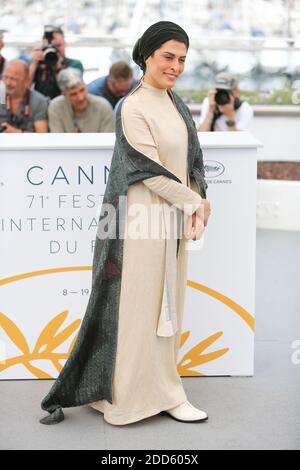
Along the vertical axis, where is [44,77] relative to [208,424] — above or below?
above

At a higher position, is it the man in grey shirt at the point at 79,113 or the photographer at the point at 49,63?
the photographer at the point at 49,63

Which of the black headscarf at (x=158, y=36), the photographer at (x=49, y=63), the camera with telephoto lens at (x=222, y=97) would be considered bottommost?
the black headscarf at (x=158, y=36)

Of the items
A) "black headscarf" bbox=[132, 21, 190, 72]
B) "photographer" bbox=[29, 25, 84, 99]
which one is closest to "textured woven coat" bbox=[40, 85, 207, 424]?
"black headscarf" bbox=[132, 21, 190, 72]

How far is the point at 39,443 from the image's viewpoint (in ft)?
15.9

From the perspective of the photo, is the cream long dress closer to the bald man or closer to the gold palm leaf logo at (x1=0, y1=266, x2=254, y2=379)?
the gold palm leaf logo at (x1=0, y1=266, x2=254, y2=379)

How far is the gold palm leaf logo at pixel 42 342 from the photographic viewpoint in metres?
5.61

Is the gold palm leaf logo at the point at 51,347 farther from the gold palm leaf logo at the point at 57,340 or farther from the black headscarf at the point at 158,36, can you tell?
the black headscarf at the point at 158,36

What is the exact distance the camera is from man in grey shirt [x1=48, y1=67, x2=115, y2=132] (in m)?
→ 8.49

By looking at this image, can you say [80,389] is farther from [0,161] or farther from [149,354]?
[0,161]

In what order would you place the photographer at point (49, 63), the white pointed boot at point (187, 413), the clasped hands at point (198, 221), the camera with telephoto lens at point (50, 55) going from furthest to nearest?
the camera with telephoto lens at point (50, 55) → the photographer at point (49, 63) → the white pointed boot at point (187, 413) → the clasped hands at point (198, 221)

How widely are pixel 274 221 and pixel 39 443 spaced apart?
5333 mm

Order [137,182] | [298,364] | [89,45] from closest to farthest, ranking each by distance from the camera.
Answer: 1. [137,182]
2. [298,364]
3. [89,45]

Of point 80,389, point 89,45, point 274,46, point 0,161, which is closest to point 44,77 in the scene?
point 89,45

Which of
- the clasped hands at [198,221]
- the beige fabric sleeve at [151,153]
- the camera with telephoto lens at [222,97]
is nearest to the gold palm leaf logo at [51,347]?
the clasped hands at [198,221]
